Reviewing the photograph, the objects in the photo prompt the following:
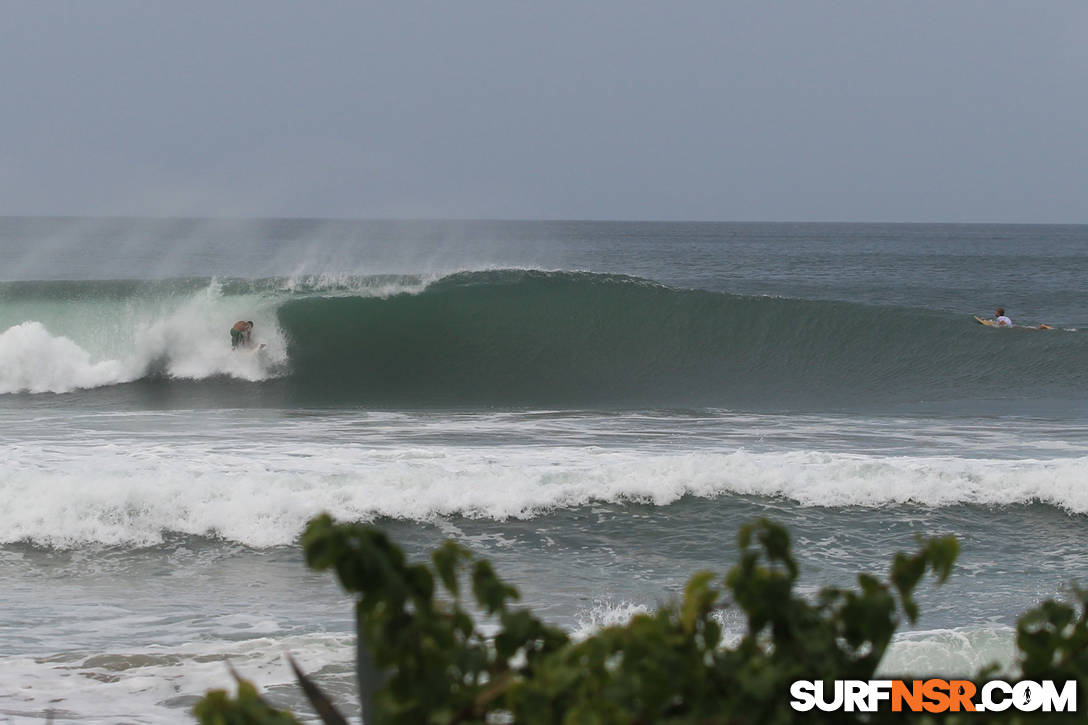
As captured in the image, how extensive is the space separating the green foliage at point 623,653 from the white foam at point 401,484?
7.53 meters

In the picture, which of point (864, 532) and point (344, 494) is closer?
point (864, 532)

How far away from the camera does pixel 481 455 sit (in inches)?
474

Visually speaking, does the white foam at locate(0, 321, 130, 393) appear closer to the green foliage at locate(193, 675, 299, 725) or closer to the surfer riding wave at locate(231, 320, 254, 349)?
the surfer riding wave at locate(231, 320, 254, 349)

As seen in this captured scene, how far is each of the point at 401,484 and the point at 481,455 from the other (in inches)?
77.8

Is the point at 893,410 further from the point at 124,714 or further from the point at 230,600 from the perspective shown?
the point at 124,714

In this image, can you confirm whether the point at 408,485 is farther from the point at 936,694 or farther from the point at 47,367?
the point at 47,367

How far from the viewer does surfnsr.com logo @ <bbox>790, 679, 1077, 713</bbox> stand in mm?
1666

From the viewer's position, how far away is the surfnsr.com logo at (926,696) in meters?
1.67

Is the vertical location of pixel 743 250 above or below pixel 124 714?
above

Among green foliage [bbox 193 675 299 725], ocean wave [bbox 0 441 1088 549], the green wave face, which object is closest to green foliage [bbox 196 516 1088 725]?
green foliage [bbox 193 675 299 725]

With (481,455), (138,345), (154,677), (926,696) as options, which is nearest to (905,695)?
(926,696)

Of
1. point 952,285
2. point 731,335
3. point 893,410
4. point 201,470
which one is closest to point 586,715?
point 201,470

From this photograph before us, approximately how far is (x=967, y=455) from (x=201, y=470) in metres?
8.02

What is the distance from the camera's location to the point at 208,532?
9164 millimetres
